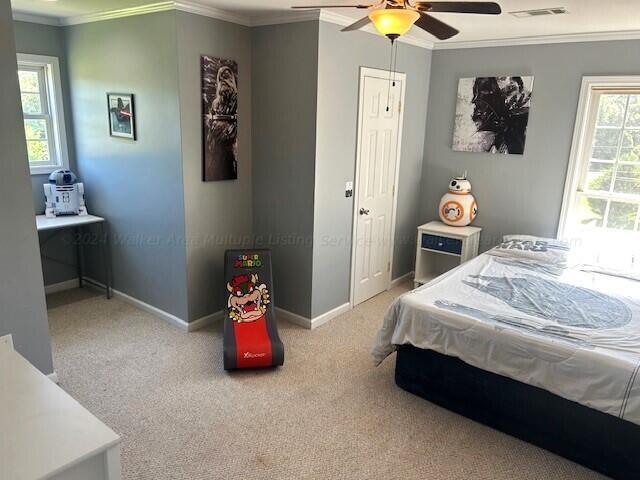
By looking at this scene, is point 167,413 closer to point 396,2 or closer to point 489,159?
point 396,2

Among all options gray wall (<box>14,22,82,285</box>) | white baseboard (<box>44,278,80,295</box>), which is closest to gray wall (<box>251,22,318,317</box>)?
gray wall (<box>14,22,82,285</box>)

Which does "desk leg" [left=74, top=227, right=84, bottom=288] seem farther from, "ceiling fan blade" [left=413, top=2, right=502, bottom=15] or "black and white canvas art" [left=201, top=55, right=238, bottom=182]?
"ceiling fan blade" [left=413, top=2, right=502, bottom=15]

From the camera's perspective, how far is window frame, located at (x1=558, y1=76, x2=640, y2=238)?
3877mm

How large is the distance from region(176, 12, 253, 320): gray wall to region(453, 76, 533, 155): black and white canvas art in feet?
7.07

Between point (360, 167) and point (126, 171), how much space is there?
6.67ft

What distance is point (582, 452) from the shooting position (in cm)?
245

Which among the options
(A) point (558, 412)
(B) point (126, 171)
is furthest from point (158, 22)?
(A) point (558, 412)

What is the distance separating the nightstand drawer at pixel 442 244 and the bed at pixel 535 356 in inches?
39.1

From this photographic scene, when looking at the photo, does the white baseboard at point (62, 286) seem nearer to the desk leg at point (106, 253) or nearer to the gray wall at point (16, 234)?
the desk leg at point (106, 253)

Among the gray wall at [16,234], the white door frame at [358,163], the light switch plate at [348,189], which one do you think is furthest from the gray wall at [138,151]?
the white door frame at [358,163]

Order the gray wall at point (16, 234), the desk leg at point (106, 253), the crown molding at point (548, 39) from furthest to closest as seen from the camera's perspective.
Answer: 1. the desk leg at point (106, 253)
2. the crown molding at point (548, 39)
3. the gray wall at point (16, 234)

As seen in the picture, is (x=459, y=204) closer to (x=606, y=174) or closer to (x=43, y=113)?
(x=606, y=174)

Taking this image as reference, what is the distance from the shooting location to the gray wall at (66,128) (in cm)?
408

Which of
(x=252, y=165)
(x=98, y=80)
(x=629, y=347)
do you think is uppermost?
(x=98, y=80)
